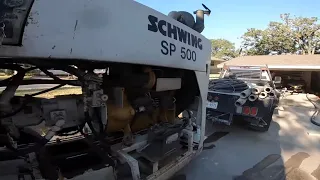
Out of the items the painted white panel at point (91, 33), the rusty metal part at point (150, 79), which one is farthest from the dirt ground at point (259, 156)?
the painted white panel at point (91, 33)

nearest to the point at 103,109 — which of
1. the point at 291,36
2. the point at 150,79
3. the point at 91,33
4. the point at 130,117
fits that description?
the point at 130,117

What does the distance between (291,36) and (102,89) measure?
37.6 m

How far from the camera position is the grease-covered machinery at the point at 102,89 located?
148 cm

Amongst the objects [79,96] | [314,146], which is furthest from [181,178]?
[314,146]

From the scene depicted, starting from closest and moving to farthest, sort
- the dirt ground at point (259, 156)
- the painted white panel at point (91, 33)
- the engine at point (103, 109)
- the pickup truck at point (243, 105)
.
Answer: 1. the painted white panel at point (91, 33)
2. the engine at point (103, 109)
3. the dirt ground at point (259, 156)
4. the pickup truck at point (243, 105)

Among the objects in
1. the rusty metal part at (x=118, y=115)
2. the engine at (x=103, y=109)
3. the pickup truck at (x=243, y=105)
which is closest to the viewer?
the engine at (x=103, y=109)

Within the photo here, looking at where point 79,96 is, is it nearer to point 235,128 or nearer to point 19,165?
point 19,165

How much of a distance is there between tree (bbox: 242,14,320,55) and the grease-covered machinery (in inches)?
1391

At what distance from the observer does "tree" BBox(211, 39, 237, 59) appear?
199 feet

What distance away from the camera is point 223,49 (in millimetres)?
64375

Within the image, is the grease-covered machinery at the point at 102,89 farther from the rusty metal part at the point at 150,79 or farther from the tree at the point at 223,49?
the tree at the point at 223,49

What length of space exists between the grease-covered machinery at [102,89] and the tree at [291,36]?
35341 millimetres

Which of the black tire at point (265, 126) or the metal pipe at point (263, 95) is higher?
the metal pipe at point (263, 95)

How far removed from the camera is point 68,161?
2498 mm
